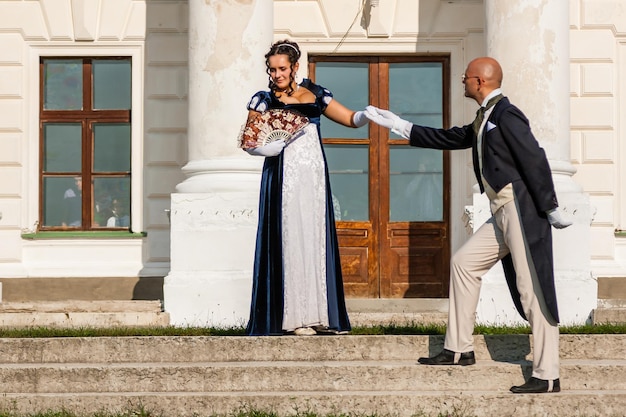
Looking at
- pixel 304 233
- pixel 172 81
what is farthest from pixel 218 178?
pixel 304 233

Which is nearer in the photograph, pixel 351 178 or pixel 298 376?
pixel 298 376

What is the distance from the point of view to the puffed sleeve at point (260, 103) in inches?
323

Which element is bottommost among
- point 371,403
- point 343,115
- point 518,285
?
point 371,403

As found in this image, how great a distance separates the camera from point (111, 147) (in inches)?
516

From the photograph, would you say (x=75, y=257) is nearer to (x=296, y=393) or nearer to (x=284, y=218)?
(x=284, y=218)

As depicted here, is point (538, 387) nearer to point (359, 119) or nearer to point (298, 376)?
point (298, 376)

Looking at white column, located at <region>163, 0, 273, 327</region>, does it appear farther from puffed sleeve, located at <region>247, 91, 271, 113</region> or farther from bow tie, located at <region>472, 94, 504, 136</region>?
bow tie, located at <region>472, 94, 504, 136</region>

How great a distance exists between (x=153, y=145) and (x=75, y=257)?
4.75ft

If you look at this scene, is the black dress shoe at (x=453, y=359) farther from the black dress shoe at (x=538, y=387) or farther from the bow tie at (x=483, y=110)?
the bow tie at (x=483, y=110)

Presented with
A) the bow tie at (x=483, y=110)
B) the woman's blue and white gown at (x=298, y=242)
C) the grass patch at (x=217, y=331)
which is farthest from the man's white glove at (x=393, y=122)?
the grass patch at (x=217, y=331)

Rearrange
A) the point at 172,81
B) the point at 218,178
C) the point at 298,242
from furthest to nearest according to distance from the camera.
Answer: the point at 172,81, the point at 218,178, the point at 298,242

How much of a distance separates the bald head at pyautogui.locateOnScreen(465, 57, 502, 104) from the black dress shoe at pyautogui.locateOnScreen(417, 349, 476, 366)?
1507 mm

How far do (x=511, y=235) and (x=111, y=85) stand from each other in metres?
7.17

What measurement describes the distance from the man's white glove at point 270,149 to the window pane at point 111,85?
5.17 meters
